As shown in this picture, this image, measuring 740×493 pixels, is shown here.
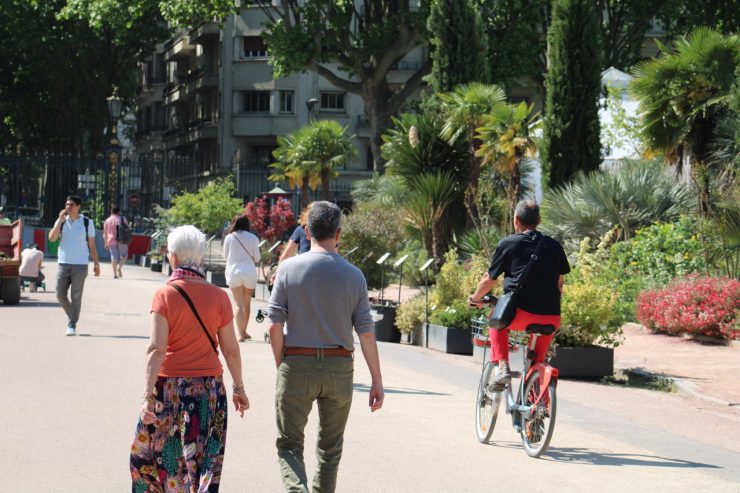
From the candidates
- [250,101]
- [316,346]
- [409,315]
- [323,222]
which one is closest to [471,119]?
[409,315]

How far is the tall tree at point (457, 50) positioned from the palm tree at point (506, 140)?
15.7 ft

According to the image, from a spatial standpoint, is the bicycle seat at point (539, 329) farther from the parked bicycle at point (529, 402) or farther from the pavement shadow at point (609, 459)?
the pavement shadow at point (609, 459)

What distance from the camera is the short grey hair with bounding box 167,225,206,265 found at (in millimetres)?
6387

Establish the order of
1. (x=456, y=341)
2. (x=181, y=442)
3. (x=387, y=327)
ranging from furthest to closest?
(x=387, y=327) < (x=456, y=341) < (x=181, y=442)

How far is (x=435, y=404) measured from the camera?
11.5 metres

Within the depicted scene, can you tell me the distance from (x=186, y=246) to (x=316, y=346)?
2.70ft

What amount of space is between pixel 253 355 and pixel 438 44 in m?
16.9

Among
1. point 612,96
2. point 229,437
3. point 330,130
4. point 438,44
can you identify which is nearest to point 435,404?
point 229,437

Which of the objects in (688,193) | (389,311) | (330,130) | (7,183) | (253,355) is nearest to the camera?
(253,355)

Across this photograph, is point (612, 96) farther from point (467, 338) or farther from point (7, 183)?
point (7, 183)

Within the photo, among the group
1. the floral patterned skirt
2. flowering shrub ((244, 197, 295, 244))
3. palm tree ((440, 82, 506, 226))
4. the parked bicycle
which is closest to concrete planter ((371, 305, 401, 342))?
palm tree ((440, 82, 506, 226))

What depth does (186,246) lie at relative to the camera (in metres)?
6.39

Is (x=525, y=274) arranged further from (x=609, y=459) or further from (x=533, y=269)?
(x=609, y=459)

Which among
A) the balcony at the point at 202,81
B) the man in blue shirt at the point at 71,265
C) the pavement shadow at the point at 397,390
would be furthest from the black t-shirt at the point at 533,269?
the balcony at the point at 202,81
